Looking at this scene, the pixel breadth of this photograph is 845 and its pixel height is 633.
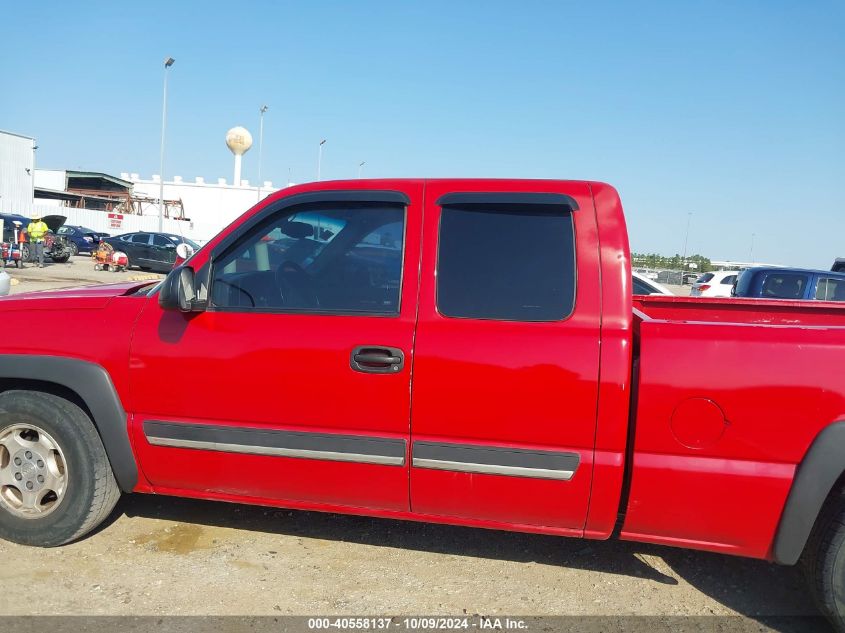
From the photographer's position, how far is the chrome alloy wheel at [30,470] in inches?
132

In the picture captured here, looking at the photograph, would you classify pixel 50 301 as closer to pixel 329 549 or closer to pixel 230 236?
pixel 230 236

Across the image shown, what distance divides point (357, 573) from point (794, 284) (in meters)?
9.58

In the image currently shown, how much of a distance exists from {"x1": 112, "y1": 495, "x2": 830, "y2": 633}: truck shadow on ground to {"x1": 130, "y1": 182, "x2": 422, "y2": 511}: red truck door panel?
64 centimetres

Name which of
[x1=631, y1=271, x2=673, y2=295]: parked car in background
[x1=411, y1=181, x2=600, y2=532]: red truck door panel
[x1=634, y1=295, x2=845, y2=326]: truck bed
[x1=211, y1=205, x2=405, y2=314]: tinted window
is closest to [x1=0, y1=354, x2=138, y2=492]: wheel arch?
[x1=211, y1=205, x2=405, y2=314]: tinted window

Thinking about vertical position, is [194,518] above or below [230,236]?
below

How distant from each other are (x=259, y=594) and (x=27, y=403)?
1481mm

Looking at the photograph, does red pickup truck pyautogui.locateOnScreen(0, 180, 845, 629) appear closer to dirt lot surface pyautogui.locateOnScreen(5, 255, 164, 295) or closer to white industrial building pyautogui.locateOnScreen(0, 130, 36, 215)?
dirt lot surface pyautogui.locateOnScreen(5, 255, 164, 295)

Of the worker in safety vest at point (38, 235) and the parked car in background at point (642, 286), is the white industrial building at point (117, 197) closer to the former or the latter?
the worker in safety vest at point (38, 235)

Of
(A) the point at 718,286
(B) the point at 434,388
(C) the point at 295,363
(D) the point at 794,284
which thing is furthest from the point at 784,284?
(C) the point at 295,363

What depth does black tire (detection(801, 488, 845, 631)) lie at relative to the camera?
266 cm

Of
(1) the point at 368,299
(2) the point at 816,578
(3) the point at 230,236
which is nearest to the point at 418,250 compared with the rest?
(1) the point at 368,299

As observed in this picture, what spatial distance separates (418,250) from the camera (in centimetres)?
305

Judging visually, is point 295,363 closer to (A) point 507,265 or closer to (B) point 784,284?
(A) point 507,265

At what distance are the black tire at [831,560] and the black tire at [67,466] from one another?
324cm
